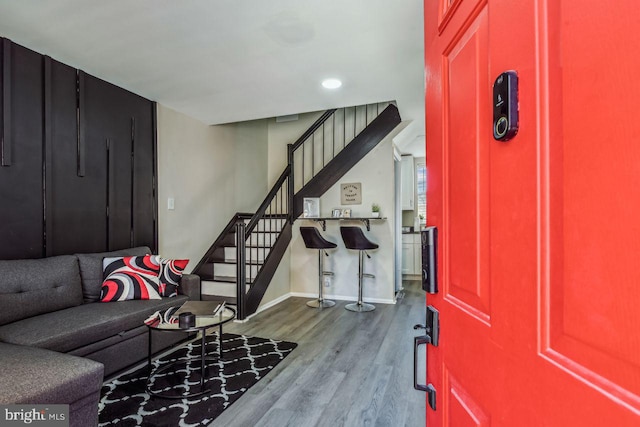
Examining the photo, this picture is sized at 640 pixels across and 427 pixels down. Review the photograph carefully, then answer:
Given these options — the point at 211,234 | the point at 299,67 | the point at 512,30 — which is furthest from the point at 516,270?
the point at 211,234

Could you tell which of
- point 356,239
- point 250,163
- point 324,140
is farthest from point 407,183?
point 250,163

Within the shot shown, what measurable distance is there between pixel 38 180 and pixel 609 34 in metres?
3.43

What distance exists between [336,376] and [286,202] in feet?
10.1

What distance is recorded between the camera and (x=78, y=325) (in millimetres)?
2148

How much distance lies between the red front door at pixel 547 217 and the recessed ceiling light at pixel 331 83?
2470 millimetres

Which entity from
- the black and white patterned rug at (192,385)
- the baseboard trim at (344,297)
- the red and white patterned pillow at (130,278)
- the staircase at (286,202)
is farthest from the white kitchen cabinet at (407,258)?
the red and white patterned pillow at (130,278)

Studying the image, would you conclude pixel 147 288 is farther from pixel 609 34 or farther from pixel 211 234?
pixel 609 34

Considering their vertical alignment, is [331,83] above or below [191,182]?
above

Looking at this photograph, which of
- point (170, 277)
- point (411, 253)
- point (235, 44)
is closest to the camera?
point (235, 44)

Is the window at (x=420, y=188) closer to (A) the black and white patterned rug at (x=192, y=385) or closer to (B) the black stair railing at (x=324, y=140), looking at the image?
(B) the black stair railing at (x=324, y=140)

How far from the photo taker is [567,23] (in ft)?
1.29

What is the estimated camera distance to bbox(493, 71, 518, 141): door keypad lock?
47 cm

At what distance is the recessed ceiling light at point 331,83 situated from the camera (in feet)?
9.99

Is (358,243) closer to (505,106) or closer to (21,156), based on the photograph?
(21,156)
